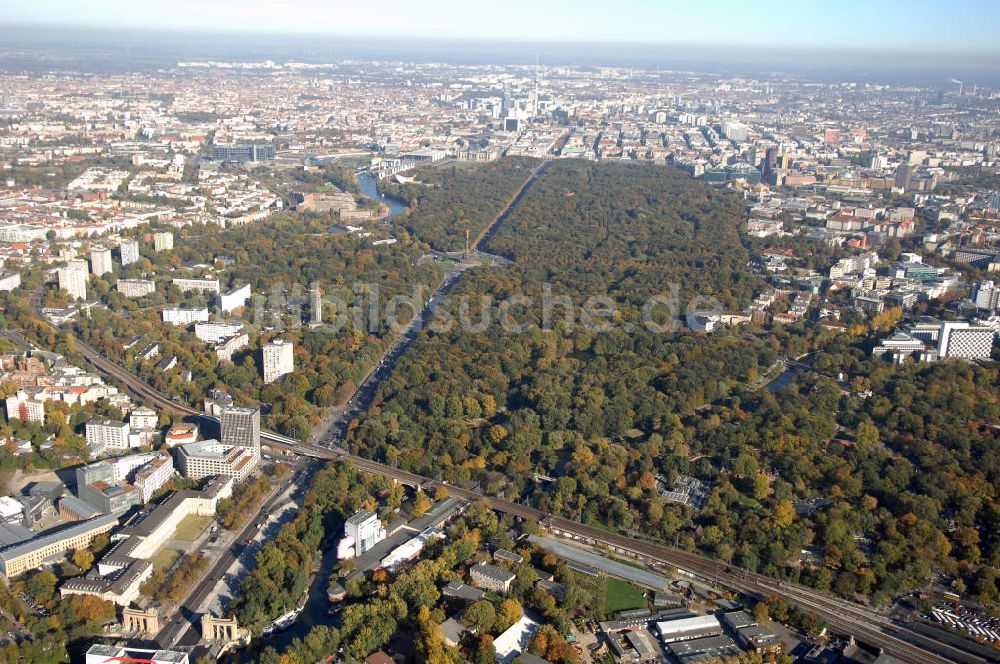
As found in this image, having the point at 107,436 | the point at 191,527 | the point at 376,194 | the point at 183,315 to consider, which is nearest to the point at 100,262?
the point at 183,315

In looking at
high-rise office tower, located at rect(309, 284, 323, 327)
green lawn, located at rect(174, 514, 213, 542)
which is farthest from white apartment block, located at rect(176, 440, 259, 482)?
high-rise office tower, located at rect(309, 284, 323, 327)

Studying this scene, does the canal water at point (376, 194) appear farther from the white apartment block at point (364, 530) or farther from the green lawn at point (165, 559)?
the green lawn at point (165, 559)

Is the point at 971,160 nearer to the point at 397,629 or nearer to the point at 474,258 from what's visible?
the point at 474,258

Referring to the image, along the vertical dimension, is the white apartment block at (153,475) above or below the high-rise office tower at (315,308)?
below

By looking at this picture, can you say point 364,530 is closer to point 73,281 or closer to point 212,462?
point 212,462

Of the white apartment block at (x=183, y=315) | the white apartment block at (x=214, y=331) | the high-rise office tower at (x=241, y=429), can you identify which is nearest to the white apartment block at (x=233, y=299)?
the white apartment block at (x=183, y=315)

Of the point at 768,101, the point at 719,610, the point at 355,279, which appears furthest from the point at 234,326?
the point at 768,101
